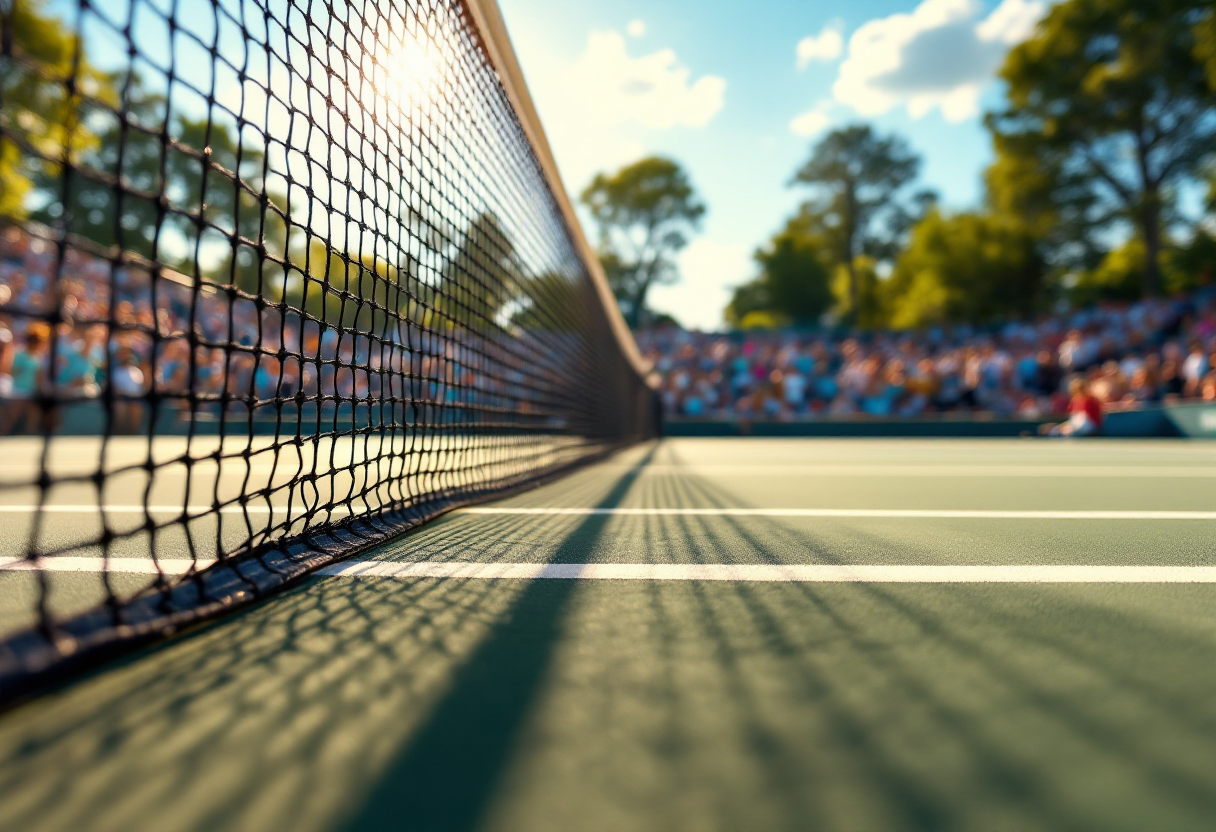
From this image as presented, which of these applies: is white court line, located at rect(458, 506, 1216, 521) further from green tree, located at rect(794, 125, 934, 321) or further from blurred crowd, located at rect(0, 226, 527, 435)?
green tree, located at rect(794, 125, 934, 321)

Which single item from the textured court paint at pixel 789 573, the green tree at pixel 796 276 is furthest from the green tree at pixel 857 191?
the textured court paint at pixel 789 573

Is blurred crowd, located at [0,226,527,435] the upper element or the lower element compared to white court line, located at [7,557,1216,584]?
upper

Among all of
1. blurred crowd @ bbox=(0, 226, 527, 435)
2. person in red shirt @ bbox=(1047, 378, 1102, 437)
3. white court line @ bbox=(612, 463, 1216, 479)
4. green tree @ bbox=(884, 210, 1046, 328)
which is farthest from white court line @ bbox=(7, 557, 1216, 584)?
green tree @ bbox=(884, 210, 1046, 328)

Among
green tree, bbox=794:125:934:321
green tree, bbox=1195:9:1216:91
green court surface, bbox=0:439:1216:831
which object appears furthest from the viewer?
green tree, bbox=794:125:934:321

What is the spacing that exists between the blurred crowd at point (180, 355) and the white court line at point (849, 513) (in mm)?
579

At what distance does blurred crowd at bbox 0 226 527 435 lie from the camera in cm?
115

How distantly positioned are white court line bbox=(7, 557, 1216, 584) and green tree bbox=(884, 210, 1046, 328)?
83.0 feet

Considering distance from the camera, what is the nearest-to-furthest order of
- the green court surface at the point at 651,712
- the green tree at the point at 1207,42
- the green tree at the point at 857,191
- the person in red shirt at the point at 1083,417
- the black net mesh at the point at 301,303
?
the green court surface at the point at 651,712, the black net mesh at the point at 301,303, the person in red shirt at the point at 1083,417, the green tree at the point at 1207,42, the green tree at the point at 857,191

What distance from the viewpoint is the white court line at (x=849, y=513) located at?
222cm

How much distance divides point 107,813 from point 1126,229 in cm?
2786

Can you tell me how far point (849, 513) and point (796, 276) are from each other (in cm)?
3852

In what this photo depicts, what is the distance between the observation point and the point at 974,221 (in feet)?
85.4

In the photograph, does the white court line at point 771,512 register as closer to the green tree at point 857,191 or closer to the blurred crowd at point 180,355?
the blurred crowd at point 180,355

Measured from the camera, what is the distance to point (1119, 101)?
20.7 m
